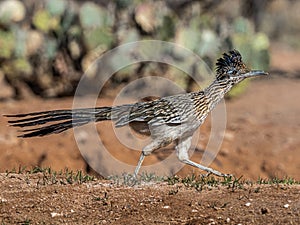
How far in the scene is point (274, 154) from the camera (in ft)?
35.0

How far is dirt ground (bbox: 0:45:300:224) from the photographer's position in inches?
219

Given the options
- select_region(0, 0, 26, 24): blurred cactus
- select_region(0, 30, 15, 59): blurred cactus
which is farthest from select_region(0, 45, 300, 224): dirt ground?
select_region(0, 0, 26, 24): blurred cactus

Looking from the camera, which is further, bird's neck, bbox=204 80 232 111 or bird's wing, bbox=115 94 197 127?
bird's neck, bbox=204 80 232 111

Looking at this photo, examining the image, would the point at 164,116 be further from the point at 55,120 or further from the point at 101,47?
the point at 101,47

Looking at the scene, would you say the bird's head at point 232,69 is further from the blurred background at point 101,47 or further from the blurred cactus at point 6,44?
the blurred cactus at point 6,44

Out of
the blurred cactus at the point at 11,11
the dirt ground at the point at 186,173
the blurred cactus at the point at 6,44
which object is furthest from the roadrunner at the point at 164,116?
the blurred cactus at the point at 11,11

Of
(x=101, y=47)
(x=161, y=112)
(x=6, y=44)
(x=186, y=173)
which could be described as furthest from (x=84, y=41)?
(x=161, y=112)

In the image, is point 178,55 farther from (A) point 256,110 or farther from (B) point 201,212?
(B) point 201,212

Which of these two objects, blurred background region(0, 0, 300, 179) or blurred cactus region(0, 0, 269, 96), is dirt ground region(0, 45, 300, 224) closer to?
blurred background region(0, 0, 300, 179)

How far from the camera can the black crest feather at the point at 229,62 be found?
6.83 meters

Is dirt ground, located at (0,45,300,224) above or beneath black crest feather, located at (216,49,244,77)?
beneath

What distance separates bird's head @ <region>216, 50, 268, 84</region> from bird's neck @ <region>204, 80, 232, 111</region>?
5 centimetres

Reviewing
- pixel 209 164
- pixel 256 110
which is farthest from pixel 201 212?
pixel 256 110

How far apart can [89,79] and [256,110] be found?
331 centimetres
